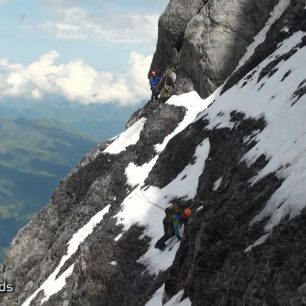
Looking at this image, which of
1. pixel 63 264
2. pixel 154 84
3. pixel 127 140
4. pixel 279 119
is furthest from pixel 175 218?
pixel 154 84

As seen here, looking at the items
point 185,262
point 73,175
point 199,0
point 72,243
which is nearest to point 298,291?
point 185,262

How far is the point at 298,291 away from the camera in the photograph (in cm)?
1181

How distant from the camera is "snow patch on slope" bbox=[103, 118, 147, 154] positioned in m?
51.8

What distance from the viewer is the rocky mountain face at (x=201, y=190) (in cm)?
1529

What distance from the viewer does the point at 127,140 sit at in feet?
176

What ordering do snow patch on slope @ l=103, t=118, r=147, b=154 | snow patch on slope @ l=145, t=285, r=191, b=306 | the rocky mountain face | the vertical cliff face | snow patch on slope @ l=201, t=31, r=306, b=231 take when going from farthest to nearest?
snow patch on slope @ l=103, t=118, r=147, b=154 → the vertical cliff face → snow patch on slope @ l=145, t=285, r=191, b=306 → snow patch on slope @ l=201, t=31, r=306, b=231 → the rocky mountain face

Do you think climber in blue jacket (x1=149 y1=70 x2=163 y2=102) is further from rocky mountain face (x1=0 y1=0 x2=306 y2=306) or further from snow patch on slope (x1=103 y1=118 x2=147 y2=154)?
snow patch on slope (x1=103 y1=118 x2=147 y2=154)

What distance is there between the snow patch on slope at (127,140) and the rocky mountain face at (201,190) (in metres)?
0.27

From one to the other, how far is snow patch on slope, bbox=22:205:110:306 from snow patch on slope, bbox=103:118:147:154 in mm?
9776

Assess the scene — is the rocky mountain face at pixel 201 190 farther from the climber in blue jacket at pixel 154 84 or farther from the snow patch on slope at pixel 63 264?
the climber in blue jacket at pixel 154 84

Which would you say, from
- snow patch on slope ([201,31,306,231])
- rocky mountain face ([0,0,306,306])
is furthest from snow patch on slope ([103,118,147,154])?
snow patch on slope ([201,31,306,231])

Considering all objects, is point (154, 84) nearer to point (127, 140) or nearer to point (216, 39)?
point (127, 140)

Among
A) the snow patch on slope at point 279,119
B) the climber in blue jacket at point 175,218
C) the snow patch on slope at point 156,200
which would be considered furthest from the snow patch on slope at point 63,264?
the snow patch on slope at point 279,119

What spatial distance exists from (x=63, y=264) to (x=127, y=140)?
55.0 feet
